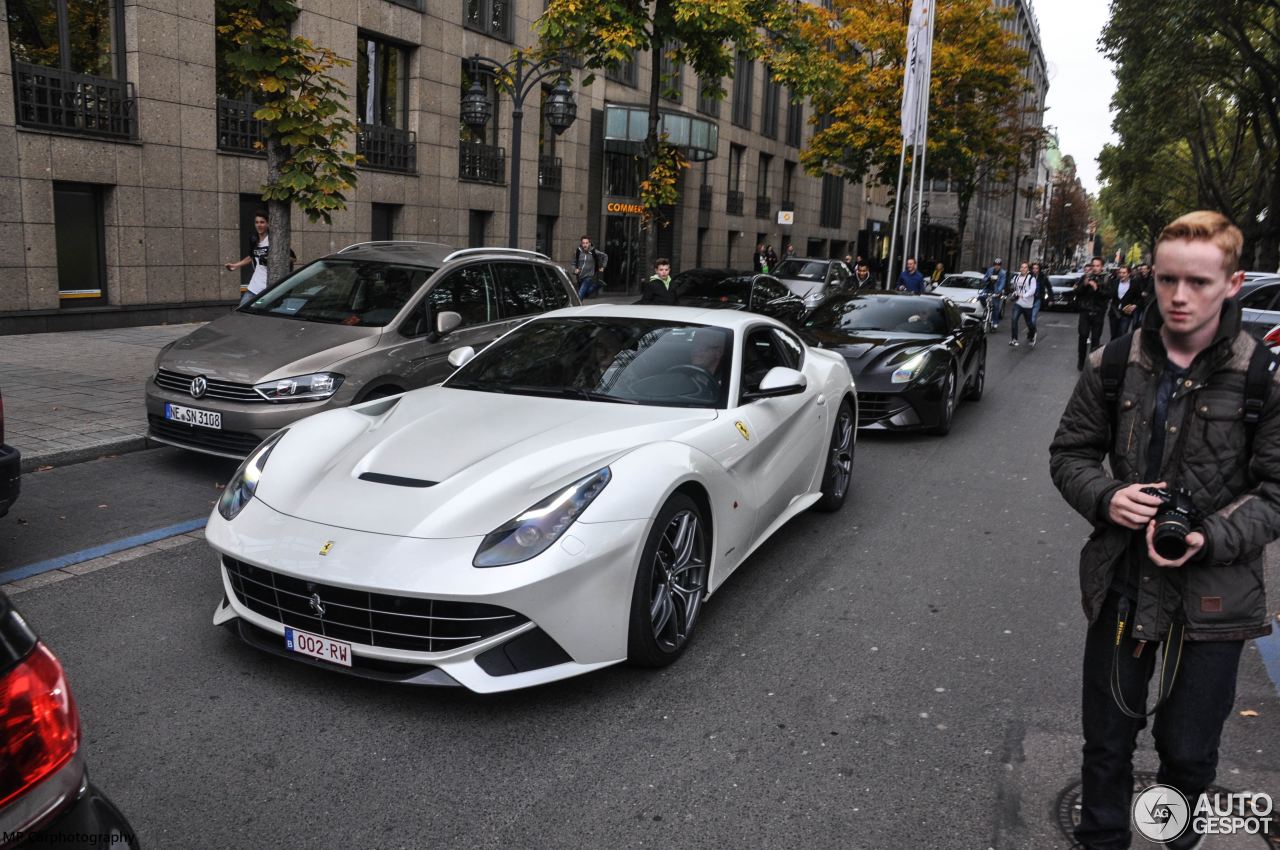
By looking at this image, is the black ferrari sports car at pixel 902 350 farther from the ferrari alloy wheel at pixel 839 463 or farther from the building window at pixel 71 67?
the building window at pixel 71 67

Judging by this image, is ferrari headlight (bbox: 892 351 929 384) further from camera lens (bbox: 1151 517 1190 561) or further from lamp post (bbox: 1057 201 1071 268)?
lamp post (bbox: 1057 201 1071 268)

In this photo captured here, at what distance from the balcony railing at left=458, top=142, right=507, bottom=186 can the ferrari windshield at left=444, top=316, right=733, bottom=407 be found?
1880 centimetres

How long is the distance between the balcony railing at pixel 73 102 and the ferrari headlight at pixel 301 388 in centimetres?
1053

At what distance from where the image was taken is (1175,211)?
65062 millimetres

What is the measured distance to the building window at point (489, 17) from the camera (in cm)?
2356

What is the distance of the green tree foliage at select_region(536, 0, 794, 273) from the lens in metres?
16.3

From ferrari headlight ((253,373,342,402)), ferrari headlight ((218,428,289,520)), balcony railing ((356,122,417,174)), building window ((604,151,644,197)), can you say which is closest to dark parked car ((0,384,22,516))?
ferrari headlight ((218,428,289,520))

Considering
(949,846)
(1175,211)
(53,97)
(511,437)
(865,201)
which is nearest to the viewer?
(949,846)

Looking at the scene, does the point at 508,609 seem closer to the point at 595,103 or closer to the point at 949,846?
the point at 949,846

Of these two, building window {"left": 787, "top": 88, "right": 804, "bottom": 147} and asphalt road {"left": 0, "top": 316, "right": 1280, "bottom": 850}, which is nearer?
asphalt road {"left": 0, "top": 316, "right": 1280, "bottom": 850}

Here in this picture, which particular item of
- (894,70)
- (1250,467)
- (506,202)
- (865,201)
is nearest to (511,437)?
(1250,467)

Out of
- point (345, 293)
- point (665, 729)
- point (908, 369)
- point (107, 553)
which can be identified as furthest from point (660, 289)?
point (665, 729)

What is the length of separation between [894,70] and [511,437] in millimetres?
33616

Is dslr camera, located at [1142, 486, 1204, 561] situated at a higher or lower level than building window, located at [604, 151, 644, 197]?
lower
